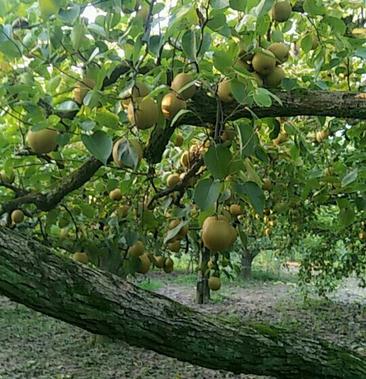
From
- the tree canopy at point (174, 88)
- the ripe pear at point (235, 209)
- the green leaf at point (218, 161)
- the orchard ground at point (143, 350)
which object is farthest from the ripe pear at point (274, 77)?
the orchard ground at point (143, 350)

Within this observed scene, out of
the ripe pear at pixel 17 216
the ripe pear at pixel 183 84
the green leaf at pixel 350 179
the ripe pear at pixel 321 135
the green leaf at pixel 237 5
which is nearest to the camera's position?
the green leaf at pixel 237 5

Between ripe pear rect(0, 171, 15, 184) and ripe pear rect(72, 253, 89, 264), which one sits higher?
ripe pear rect(0, 171, 15, 184)

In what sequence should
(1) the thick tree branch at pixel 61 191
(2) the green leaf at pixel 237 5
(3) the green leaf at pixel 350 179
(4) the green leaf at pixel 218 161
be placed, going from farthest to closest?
1. (1) the thick tree branch at pixel 61 191
2. (3) the green leaf at pixel 350 179
3. (4) the green leaf at pixel 218 161
4. (2) the green leaf at pixel 237 5

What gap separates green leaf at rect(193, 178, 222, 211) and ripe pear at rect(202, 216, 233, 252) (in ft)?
0.93

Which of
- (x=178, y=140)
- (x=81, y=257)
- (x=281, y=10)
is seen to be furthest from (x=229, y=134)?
(x=81, y=257)

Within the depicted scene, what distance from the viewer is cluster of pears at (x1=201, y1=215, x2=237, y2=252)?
1513 millimetres

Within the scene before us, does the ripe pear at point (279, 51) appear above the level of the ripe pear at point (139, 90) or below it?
above

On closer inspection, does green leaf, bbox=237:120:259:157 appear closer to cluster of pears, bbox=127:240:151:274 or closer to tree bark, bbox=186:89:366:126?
tree bark, bbox=186:89:366:126

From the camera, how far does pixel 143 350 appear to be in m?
6.35

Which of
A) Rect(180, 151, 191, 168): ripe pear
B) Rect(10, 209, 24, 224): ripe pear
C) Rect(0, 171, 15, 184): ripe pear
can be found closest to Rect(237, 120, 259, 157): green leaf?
Rect(180, 151, 191, 168): ripe pear

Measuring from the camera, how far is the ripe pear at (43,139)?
152 cm

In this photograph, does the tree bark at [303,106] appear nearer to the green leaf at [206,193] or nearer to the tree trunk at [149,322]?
the green leaf at [206,193]

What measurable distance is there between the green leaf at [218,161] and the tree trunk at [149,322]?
48 centimetres

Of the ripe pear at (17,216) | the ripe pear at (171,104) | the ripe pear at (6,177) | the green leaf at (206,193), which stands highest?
the ripe pear at (171,104)
